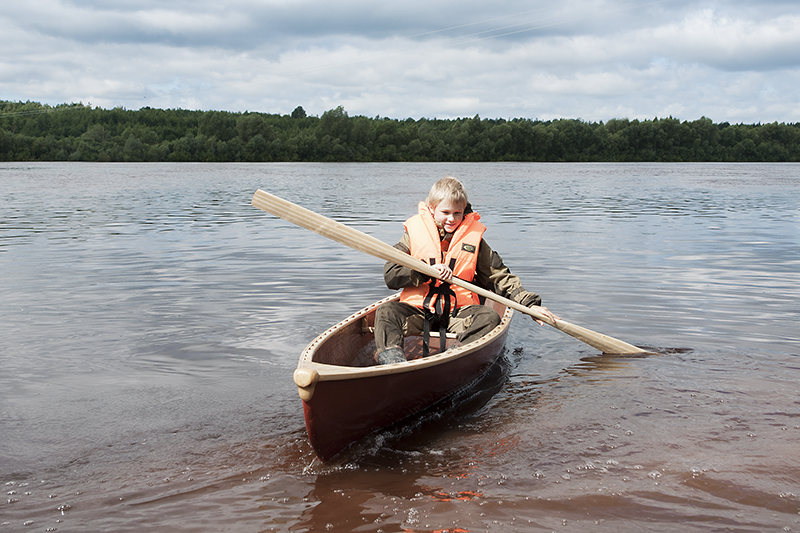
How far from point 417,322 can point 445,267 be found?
1.73 ft

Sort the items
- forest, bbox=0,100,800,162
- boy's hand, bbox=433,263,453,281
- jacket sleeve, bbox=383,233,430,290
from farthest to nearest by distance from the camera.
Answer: forest, bbox=0,100,800,162 < jacket sleeve, bbox=383,233,430,290 < boy's hand, bbox=433,263,453,281

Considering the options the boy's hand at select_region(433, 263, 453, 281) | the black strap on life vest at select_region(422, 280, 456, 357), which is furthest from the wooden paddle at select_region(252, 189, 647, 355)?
the black strap on life vest at select_region(422, 280, 456, 357)

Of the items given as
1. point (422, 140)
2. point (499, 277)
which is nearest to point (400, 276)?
point (499, 277)

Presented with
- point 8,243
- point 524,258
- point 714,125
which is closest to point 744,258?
point 524,258

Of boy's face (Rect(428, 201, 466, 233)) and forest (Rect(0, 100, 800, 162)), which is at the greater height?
forest (Rect(0, 100, 800, 162))

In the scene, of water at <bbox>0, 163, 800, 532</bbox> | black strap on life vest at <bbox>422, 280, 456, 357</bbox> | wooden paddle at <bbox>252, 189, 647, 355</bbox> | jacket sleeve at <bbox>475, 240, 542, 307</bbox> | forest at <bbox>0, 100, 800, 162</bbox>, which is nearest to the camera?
water at <bbox>0, 163, 800, 532</bbox>

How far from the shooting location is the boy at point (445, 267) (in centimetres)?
448

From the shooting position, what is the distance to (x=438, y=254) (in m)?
4.58

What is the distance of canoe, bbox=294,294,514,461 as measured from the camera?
9.94 ft

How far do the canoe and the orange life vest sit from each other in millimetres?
341

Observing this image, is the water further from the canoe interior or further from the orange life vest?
the orange life vest

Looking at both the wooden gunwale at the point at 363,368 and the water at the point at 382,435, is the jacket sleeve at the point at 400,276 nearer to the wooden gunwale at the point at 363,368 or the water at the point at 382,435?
the wooden gunwale at the point at 363,368

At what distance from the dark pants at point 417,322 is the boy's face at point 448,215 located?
24.6 inches

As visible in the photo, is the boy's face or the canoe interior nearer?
the canoe interior
